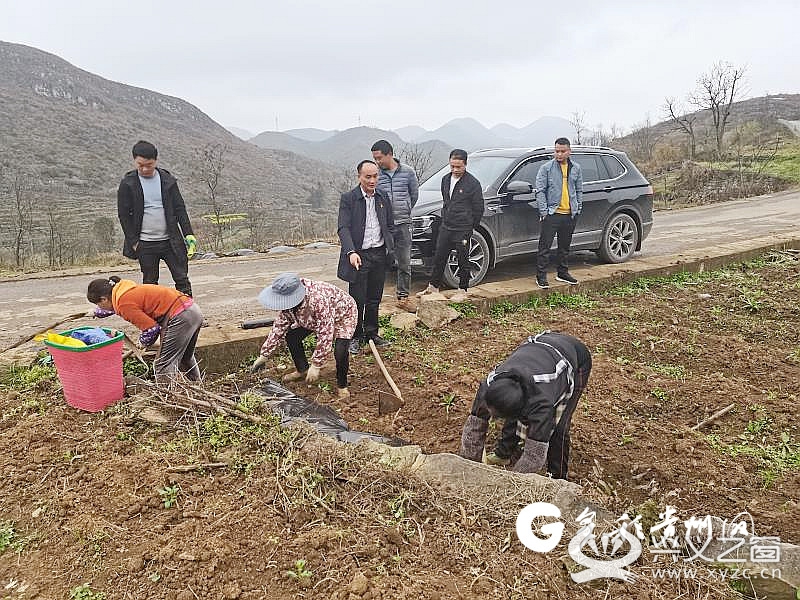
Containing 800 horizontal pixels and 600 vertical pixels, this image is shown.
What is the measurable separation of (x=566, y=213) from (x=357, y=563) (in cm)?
523

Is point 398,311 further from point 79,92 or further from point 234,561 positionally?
point 79,92

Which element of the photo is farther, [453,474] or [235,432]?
[235,432]

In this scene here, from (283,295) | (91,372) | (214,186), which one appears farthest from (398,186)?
(214,186)

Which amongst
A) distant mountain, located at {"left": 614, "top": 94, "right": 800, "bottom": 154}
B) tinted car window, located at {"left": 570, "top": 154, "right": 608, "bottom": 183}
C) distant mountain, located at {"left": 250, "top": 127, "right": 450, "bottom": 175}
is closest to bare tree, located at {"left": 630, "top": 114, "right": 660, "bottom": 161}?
distant mountain, located at {"left": 614, "top": 94, "right": 800, "bottom": 154}

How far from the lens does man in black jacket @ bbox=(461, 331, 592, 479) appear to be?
274 centimetres

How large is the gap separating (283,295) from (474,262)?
366 cm

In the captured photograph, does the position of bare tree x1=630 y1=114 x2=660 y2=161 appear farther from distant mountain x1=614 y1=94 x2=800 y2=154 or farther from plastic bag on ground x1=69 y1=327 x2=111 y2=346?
plastic bag on ground x1=69 y1=327 x2=111 y2=346

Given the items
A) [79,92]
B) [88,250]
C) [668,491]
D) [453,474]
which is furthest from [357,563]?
[79,92]

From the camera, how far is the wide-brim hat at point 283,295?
154 inches

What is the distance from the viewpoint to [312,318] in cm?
419

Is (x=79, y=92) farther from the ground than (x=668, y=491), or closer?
farther from the ground

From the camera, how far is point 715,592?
217cm

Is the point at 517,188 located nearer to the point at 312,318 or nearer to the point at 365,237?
the point at 365,237

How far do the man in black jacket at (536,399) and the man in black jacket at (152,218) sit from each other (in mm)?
3185
